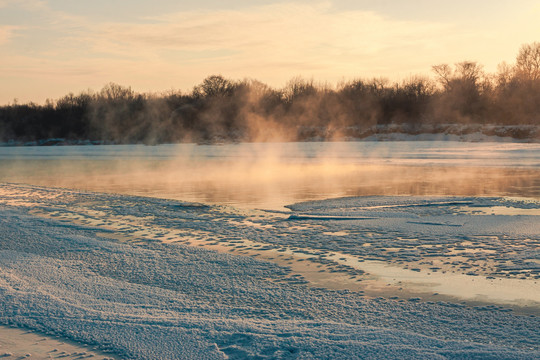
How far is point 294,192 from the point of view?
11383mm

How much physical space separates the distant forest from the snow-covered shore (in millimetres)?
39002

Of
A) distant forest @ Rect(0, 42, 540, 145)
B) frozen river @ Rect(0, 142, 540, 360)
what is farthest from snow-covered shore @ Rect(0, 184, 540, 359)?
distant forest @ Rect(0, 42, 540, 145)

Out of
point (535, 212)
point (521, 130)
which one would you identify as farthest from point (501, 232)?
point (521, 130)

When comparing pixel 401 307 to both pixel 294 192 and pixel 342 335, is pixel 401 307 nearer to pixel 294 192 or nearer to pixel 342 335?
pixel 342 335

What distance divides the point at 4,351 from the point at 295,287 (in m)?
2.10

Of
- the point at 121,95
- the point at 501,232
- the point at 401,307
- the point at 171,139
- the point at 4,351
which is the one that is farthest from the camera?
the point at 121,95

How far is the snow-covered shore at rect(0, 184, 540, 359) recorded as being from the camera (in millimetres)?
3320

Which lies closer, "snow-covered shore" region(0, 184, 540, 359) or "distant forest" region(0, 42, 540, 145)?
Answer: "snow-covered shore" region(0, 184, 540, 359)

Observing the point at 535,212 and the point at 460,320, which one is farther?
the point at 535,212

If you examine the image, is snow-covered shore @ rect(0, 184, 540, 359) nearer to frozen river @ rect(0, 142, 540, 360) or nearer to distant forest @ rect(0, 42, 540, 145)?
frozen river @ rect(0, 142, 540, 360)

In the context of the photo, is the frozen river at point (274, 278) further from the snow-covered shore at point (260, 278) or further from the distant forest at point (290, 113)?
the distant forest at point (290, 113)

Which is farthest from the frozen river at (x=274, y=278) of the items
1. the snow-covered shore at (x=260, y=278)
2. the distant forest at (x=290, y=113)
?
the distant forest at (x=290, y=113)

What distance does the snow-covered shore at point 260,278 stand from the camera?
332cm

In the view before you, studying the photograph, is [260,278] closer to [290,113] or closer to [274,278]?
[274,278]
